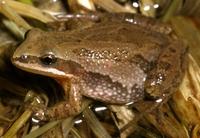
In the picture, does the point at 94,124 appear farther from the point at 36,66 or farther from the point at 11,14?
the point at 11,14

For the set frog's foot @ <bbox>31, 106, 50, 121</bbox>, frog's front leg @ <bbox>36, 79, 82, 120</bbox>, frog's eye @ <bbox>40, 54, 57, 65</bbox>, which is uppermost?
frog's eye @ <bbox>40, 54, 57, 65</bbox>

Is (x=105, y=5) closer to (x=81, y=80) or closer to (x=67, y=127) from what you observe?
(x=81, y=80)

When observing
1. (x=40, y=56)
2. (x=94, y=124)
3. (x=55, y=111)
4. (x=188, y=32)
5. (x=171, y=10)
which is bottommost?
(x=94, y=124)

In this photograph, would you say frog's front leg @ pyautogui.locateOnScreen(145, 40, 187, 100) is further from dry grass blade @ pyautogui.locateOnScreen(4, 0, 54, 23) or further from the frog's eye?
dry grass blade @ pyautogui.locateOnScreen(4, 0, 54, 23)

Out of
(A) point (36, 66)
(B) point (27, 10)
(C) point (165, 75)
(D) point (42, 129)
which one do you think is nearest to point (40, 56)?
(A) point (36, 66)

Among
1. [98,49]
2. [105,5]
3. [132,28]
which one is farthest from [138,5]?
[98,49]

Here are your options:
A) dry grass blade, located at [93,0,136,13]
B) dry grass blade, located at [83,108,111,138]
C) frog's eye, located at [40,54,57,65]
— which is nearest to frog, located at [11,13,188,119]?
frog's eye, located at [40,54,57,65]

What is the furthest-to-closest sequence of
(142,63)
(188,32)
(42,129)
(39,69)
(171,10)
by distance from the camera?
(171,10) < (188,32) < (142,63) < (42,129) < (39,69)

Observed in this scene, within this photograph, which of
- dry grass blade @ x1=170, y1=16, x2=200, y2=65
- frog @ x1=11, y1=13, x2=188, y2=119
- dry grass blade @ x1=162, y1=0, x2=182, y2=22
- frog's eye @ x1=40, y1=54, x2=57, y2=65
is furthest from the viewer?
dry grass blade @ x1=162, y1=0, x2=182, y2=22
